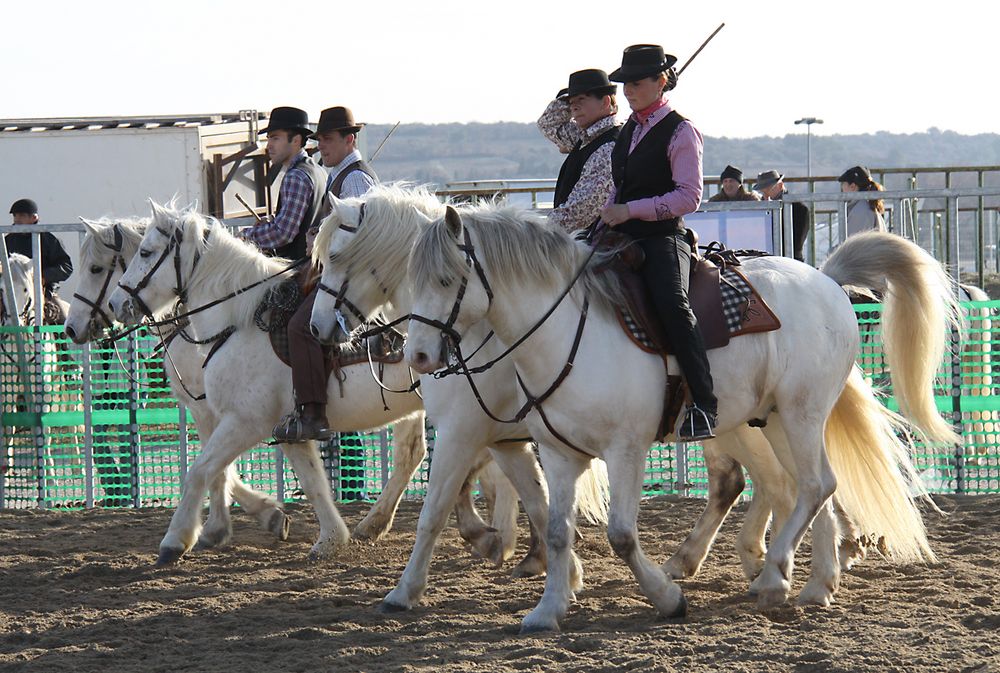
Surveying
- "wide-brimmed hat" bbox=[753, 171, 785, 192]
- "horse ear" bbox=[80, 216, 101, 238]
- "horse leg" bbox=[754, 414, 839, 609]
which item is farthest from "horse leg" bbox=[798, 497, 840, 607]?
"wide-brimmed hat" bbox=[753, 171, 785, 192]

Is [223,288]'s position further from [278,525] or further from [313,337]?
[278,525]

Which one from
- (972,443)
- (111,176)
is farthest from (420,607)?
(111,176)

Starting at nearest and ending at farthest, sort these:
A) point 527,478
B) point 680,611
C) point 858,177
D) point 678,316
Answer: point 678,316
point 680,611
point 527,478
point 858,177

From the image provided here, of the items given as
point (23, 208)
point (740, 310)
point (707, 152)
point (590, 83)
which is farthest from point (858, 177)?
point (707, 152)

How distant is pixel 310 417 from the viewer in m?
7.95

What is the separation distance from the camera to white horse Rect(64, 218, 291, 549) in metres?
8.63

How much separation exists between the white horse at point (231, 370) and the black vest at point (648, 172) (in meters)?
2.16

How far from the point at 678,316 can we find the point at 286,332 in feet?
9.21

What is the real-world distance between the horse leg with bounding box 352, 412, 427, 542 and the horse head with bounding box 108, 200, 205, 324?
5.20 ft

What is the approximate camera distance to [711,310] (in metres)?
6.40

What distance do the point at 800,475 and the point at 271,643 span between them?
259 cm

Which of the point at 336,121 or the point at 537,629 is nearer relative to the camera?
the point at 537,629

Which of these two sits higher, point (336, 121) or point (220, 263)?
point (336, 121)

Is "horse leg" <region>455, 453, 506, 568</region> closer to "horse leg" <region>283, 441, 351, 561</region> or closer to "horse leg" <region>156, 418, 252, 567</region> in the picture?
"horse leg" <region>283, 441, 351, 561</region>
